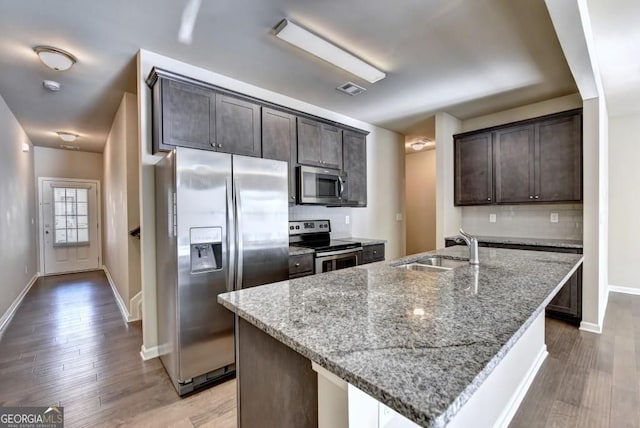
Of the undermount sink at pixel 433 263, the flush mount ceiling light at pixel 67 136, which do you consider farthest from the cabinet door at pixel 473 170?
the flush mount ceiling light at pixel 67 136

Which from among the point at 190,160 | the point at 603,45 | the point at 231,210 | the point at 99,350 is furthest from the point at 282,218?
the point at 603,45

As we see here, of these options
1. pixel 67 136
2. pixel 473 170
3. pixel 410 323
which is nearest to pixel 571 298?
pixel 473 170

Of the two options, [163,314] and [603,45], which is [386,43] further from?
[163,314]

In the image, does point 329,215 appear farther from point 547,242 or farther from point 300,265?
point 547,242

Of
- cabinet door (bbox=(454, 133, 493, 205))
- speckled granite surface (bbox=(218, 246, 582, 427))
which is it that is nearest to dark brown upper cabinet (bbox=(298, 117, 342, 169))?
cabinet door (bbox=(454, 133, 493, 205))

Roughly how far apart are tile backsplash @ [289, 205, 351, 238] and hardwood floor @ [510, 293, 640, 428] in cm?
252

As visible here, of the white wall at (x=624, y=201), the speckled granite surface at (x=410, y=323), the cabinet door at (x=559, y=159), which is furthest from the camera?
the white wall at (x=624, y=201)

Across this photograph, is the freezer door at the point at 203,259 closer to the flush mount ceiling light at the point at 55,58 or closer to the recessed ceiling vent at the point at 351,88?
the flush mount ceiling light at the point at 55,58

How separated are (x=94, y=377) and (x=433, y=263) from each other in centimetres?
275

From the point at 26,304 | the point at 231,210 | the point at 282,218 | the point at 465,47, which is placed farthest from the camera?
the point at 26,304

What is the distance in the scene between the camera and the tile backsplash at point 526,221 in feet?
11.6

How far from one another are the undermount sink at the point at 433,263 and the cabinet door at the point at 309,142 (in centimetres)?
177

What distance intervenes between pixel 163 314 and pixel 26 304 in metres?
3.22

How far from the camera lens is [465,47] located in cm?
242
